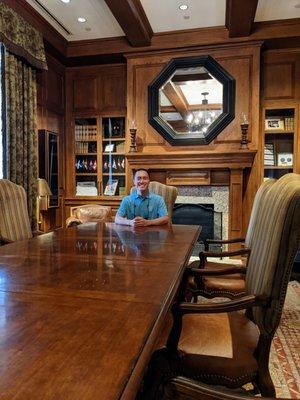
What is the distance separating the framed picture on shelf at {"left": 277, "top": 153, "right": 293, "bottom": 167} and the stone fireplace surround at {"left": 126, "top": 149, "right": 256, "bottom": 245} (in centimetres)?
57

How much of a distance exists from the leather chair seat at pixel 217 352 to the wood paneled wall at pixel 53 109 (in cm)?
376

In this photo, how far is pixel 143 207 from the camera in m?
3.03

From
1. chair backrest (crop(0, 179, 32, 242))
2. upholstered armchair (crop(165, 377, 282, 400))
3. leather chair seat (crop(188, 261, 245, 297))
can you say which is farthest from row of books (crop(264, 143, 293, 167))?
upholstered armchair (crop(165, 377, 282, 400))

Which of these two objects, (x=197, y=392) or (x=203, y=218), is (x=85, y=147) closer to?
(x=203, y=218)

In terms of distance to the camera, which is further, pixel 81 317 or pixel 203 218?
pixel 203 218

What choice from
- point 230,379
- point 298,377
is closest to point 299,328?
point 298,377

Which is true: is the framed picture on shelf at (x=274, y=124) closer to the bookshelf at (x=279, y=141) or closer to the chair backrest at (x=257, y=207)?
the bookshelf at (x=279, y=141)

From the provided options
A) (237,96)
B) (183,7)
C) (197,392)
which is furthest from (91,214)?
(197,392)

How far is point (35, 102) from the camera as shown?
165 inches

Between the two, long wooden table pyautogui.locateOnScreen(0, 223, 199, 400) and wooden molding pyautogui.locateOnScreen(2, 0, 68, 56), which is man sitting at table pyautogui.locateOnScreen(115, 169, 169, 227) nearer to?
long wooden table pyautogui.locateOnScreen(0, 223, 199, 400)

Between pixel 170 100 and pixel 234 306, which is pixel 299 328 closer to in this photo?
pixel 234 306

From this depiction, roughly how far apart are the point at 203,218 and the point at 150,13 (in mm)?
2763

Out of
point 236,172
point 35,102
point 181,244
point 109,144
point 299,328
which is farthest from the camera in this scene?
point 109,144

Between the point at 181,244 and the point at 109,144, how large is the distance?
3638mm
